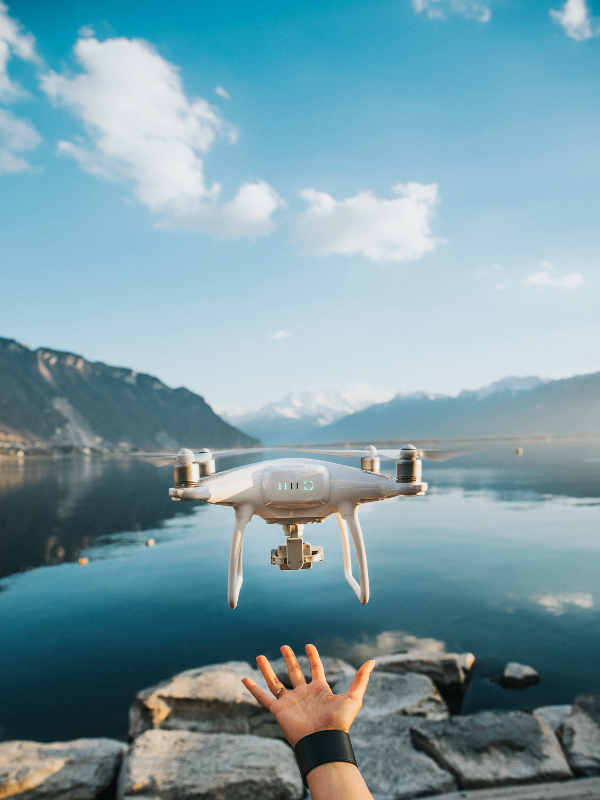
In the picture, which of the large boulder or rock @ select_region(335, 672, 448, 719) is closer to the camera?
the large boulder

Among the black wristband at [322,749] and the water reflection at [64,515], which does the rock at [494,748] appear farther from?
the water reflection at [64,515]

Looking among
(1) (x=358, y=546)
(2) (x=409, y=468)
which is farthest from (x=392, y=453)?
(1) (x=358, y=546)

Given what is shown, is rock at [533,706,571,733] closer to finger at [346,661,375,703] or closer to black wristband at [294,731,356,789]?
finger at [346,661,375,703]

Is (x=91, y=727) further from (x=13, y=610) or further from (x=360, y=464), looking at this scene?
(x=360, y=464)

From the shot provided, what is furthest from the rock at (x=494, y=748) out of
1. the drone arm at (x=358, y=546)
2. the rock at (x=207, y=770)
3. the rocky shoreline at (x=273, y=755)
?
the drone arm at (x=358, y=546)

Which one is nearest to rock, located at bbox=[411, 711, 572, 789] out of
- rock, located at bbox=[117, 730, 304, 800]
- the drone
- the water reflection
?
rock, located at bbox=[117, 730, 304, 800]

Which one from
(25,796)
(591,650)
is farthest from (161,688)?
(591,650)
